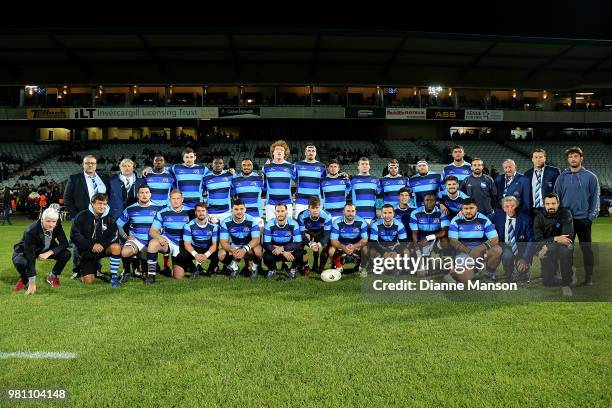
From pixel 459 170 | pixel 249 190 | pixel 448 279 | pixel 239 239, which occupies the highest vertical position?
pixel 459 170

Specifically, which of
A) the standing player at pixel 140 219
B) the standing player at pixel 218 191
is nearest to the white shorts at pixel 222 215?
the standing player at pixel 218 191

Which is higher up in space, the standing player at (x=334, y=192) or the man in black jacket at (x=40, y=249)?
the standing player at (x=334, y=192)

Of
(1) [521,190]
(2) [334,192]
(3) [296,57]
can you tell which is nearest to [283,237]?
(2) [334,192]

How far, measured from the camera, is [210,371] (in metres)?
3.63

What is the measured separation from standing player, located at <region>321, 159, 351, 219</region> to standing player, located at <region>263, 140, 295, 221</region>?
2.12ft

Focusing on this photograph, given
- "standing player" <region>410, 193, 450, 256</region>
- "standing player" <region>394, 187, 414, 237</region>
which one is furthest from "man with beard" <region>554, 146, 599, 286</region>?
"standing player" <region>394, 187, 414, 237</region>

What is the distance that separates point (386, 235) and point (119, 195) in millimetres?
4557

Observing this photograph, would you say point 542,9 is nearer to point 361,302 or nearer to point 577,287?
point 577,287

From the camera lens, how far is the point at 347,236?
7.80m

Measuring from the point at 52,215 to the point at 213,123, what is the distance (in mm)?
30842

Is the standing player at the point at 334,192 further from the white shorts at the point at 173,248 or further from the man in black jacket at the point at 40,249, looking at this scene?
the man in black jacket at the point at 40,249

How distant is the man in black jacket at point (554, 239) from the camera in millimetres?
6410

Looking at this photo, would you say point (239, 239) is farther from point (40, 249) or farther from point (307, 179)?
point (40, 249)

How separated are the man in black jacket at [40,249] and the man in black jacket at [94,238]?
0.22 meters
